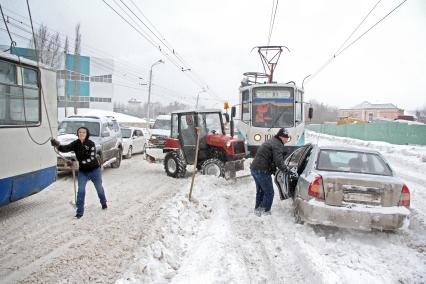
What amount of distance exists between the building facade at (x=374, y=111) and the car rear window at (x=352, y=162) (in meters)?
102

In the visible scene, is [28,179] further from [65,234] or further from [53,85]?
[53,85]

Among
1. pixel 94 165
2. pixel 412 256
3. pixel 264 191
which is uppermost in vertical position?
pixel 94 165

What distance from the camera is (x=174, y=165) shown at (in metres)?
12.1

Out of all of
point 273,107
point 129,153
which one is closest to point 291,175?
point 273,107

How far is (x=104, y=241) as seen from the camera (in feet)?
17.7

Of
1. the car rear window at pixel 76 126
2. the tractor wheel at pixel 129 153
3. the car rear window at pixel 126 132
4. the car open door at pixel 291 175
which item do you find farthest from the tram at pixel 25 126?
the car rear window at pixel 126 132

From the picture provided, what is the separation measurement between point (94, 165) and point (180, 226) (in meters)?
2.26

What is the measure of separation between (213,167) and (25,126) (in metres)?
5.79

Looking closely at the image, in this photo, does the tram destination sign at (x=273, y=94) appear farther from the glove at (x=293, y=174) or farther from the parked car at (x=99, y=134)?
the glove at (x=293, y=174)

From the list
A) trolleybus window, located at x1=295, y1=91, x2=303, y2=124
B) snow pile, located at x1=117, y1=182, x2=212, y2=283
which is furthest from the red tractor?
snow pile, located at x1=117, y1=182, x2=212, y2=283

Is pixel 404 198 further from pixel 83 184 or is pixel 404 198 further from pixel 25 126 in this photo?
pixel 25 126

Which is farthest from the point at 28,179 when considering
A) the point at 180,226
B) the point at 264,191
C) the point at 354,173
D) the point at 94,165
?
the point at 354,173

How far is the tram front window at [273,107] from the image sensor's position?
13625mm

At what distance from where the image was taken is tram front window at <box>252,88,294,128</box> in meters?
13.6
